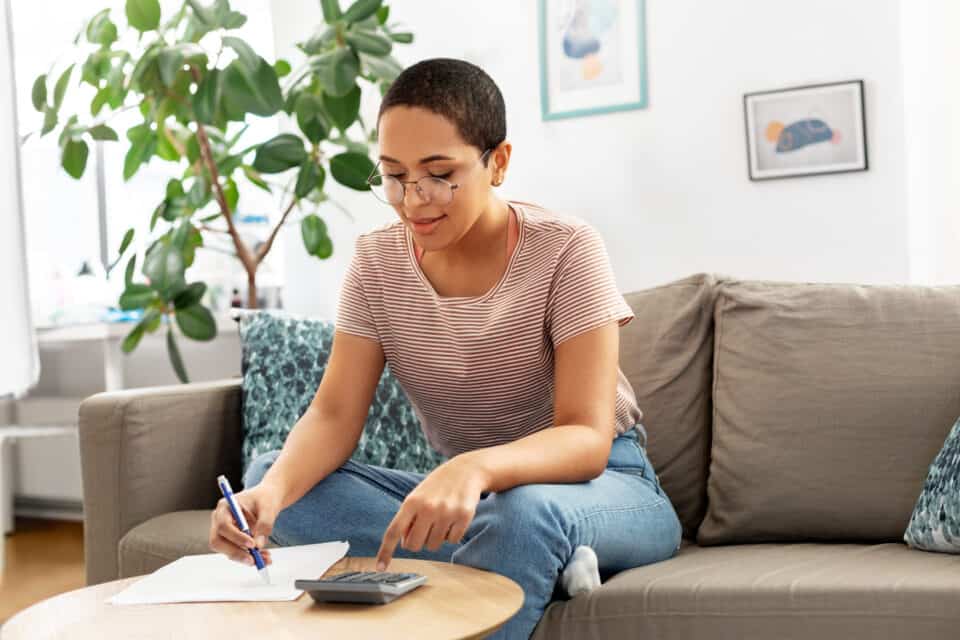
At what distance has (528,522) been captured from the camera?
1251 millimetres

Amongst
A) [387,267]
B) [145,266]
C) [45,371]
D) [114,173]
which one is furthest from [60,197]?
[387,267]

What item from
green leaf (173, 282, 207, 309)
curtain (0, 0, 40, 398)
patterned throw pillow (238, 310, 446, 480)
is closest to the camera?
curtain (0, 0, 40, 398)

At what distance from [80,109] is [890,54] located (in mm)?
2740

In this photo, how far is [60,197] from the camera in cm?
403

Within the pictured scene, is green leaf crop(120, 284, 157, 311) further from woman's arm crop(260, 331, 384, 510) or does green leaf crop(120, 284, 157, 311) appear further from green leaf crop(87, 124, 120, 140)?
woman's arm crop(260, 331, 384, 510)

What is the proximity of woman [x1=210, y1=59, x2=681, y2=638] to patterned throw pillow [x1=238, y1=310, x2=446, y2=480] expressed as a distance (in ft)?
1.40

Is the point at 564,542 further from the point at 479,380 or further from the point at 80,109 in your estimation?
the point at 80,109

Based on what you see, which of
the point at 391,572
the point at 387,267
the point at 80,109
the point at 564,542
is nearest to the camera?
the point at 391,572

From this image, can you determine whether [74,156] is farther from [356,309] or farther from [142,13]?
[356,309]

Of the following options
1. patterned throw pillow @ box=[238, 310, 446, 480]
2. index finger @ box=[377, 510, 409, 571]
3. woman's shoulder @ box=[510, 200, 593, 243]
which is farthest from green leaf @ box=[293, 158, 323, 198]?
index finger @ box=[377, 510, 409, 571]

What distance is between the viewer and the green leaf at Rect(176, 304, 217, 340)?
10.3ft

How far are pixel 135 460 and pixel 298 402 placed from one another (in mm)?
326

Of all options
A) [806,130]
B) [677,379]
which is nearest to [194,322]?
[677,379]

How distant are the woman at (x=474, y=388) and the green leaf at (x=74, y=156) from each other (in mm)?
1615
